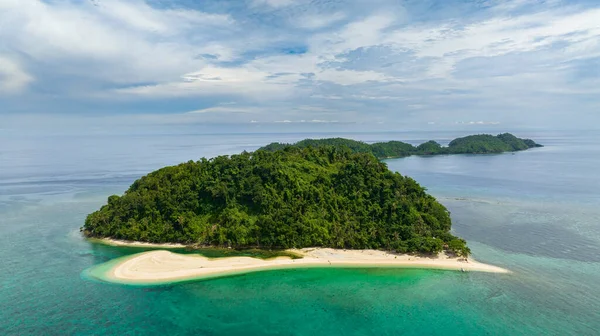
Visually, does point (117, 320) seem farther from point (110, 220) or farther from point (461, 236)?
point (461, 236)

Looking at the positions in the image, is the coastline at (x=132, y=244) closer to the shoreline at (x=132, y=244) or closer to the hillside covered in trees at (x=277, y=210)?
the shoreline at (x=132, y=244)

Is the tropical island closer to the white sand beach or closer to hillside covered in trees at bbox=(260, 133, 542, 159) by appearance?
the white sand beach

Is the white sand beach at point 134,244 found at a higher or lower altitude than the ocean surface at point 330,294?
higher

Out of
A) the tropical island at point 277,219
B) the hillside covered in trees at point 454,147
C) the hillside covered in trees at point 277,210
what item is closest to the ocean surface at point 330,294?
the tropical island at point 277,219

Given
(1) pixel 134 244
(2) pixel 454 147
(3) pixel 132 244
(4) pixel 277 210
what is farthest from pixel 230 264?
(2) pixel 454 147

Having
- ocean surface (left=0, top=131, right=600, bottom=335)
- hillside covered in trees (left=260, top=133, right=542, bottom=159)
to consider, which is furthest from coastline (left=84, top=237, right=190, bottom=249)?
hillside covered in trees (left=260, top=133, right=542, bottom=159)
